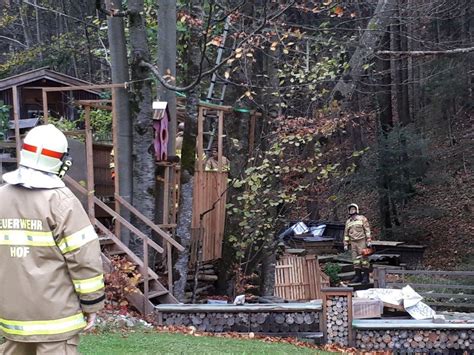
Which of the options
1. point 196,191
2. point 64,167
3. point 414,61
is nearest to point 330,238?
point 414,61

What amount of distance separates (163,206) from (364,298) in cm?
384

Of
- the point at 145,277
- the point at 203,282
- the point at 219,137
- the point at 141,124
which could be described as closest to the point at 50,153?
the point at 145,277

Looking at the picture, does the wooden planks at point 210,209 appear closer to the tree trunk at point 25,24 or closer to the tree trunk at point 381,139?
the tree trunk at point 381,139

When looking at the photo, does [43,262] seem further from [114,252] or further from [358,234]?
[358,234]

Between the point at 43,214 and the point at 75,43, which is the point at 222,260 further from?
the point at 75,43

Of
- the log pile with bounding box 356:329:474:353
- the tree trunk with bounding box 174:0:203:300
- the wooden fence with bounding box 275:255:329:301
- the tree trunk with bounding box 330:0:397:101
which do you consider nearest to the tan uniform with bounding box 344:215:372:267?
the wooden fence with bounding box 275:255:329:301

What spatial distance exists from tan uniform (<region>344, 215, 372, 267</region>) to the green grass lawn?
7.37m

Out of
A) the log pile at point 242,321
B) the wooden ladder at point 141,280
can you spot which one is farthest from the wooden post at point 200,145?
the log pile at point 242,321

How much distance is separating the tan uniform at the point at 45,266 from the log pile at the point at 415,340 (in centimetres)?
642

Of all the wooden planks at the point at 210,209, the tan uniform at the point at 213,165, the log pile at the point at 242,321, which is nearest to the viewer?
the log pile at the point at 242,321

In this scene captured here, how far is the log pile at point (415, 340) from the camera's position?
30.1 ft

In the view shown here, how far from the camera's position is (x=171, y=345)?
733cm

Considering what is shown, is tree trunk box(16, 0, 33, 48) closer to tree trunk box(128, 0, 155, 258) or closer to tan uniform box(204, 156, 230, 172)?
tan uniform box(204, 156, 230, 172)

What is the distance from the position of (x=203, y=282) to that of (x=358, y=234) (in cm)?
456
